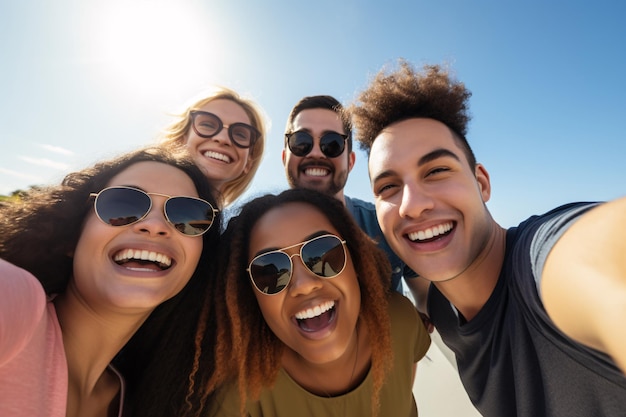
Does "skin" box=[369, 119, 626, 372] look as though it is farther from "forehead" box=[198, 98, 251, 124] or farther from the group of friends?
"forehead" box=[198, 98, 251, 124]

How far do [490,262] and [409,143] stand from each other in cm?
88

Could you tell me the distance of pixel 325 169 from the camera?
3.49m

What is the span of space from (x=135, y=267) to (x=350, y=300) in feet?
4.31

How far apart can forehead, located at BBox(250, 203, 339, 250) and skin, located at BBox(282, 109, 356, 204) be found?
1.23m

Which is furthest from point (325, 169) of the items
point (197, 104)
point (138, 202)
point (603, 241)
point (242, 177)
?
point (603, 241)

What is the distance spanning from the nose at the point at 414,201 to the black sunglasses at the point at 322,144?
5.77 feet

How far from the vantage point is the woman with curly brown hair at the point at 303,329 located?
189 cm

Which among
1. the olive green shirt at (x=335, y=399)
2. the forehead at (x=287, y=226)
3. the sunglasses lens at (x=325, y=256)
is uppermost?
the forehead at (x=287, y=226)

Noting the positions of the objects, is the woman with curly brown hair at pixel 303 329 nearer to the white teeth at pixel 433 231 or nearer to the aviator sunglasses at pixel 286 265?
the aviator sunglasses at pixel 286 265

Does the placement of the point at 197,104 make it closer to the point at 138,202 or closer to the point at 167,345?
the point at 138,202

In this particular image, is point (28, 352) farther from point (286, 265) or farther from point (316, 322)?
point (316, 322)

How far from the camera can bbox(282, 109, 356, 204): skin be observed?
11.5 feet

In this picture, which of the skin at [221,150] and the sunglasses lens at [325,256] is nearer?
the sunglasses lens at [325,256]

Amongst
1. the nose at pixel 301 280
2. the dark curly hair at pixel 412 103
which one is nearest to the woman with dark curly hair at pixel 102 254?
the nose at pixel 301 280
